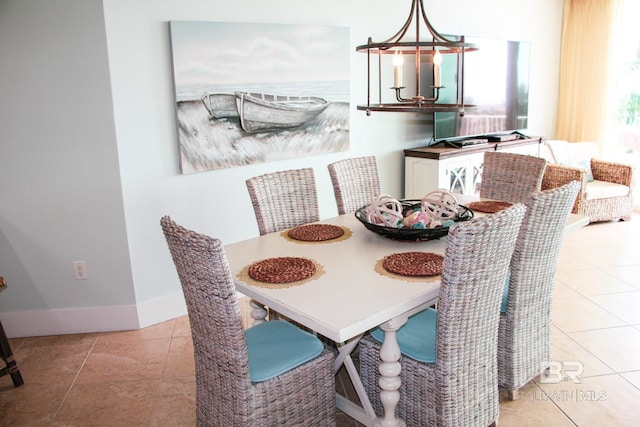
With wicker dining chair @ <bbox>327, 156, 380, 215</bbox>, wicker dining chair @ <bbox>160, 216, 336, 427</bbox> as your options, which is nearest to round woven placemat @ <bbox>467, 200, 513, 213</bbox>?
wicker dining chair @ <bbox>327, 156, 380, 215</bbox>

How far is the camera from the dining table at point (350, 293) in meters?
1.82

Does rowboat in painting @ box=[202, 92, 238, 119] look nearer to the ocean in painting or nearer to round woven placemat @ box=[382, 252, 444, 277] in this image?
the ocean in painting

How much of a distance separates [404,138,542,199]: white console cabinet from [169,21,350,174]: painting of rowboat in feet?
2.47

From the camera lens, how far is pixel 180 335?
326 cm

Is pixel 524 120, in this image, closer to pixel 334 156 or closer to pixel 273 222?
pixel 334 156

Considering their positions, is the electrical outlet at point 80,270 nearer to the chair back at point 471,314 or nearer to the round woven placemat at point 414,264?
the round woven placemat at point 414,264

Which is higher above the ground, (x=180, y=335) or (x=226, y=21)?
(x=226, y=21)

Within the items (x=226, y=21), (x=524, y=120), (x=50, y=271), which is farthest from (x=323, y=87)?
(x=524, y=120)

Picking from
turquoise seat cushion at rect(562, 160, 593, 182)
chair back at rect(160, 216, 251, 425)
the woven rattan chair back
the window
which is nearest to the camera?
chair back at rect(160, 216, 251, 425)

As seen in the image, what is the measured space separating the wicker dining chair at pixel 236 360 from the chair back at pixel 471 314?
47 cm

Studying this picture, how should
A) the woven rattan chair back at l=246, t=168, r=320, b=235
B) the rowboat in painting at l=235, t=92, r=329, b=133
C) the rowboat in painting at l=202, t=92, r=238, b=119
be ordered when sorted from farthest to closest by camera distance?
the rowboat in painting at l=235, t=92, r=329, b=133, the rowboat in painting at l=202, t=92, r=238, b=119, the woven rattan chair back at l=246, t=168, r=320, b=235

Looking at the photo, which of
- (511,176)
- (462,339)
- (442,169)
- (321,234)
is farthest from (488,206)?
(442,169)

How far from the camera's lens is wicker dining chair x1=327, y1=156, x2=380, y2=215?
3.24m

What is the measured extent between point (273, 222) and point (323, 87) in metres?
1.42
